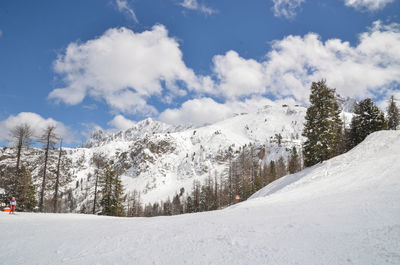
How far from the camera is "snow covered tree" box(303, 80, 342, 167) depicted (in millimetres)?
24656

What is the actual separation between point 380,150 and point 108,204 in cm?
3451

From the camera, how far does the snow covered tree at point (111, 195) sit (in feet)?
104

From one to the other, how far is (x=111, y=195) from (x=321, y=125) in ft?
100

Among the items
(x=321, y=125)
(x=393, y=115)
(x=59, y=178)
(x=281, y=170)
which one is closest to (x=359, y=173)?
(x=321, y=125)

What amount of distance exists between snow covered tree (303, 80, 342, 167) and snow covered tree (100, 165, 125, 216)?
27.4 meters

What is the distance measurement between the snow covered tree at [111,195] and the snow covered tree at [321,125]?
27377mm

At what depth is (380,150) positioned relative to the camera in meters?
20.3

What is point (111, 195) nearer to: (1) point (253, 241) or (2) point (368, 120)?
(1) point (253, 241)

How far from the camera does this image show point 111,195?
106 feet

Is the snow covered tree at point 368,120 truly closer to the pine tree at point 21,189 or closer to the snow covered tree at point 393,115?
the snow covered tree at point 393,115

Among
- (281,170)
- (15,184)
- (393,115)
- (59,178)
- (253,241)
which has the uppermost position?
(393,115)

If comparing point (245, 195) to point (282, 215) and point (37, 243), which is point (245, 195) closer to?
point (282, 215)

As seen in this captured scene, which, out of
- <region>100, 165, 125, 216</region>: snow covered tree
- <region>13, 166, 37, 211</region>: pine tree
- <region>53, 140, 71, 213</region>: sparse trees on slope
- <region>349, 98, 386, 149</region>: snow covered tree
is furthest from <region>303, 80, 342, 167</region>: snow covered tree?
<region>13, 166, 37, 211</region>: pine tree

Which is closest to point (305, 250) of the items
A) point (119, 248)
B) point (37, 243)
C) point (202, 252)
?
point (202, 252)
